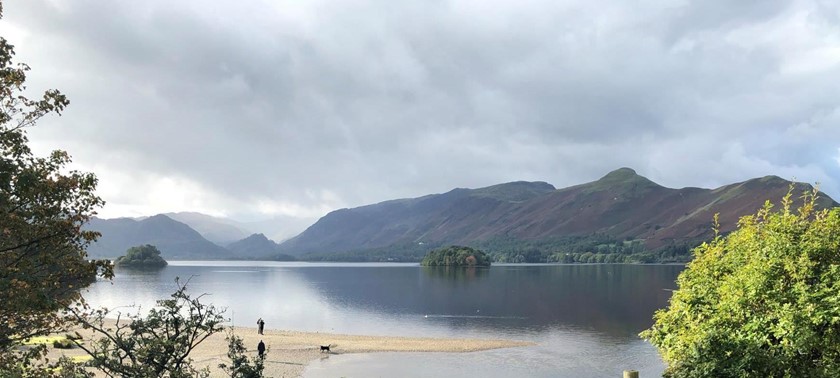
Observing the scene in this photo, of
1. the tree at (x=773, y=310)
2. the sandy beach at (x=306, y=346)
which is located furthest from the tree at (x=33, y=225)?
the sandy beach at (x=306, y=346)

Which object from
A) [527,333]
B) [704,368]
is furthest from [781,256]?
[527,333]

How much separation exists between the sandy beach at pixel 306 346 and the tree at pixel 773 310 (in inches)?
1551

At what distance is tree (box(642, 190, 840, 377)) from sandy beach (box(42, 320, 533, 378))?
3939 centimetres

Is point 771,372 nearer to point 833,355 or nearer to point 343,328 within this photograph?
point 833,355

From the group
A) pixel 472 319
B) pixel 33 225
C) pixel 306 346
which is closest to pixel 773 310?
pixel 33 225

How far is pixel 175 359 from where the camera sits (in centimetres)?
1392

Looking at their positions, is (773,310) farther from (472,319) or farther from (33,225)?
(472,319)

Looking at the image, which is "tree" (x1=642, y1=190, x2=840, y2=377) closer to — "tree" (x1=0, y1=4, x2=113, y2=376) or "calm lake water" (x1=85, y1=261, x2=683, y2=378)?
"tree" (x1=0, y1=4, x2=113, y2=376)

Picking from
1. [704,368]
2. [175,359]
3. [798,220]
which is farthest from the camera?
[798,220]

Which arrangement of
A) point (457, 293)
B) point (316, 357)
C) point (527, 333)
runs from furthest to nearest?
point (457, 293) → point (527, 333) → point (316, 357)

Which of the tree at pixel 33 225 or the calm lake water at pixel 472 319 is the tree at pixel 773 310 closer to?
the tree at pixel 33 225

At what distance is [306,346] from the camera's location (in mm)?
68375

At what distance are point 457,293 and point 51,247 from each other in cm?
13713

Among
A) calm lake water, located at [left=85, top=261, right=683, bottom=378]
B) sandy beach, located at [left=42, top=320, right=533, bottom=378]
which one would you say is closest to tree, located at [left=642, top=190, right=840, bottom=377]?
calm lake water, located at [left=85, top=261, right=683, bottom=378]
